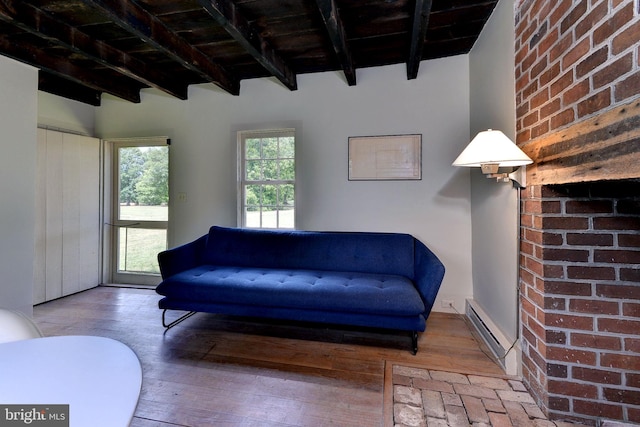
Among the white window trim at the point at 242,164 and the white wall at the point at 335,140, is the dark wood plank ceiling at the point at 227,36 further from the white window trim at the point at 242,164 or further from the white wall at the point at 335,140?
the white window trim at the point at 242,164

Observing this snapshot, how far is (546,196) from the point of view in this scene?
1.44 m

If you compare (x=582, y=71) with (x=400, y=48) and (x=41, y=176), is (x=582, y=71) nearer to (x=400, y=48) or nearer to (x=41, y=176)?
(x=400, y=48)

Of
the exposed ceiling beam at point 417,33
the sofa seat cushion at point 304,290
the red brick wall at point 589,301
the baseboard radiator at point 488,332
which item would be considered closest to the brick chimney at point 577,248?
the red brick wall at point 589,301

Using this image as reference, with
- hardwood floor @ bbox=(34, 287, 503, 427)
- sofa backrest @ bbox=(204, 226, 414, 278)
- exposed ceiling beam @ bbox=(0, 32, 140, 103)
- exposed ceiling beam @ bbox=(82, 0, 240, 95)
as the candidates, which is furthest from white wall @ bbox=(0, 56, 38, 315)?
sofa backrest @ bbox=(204, 226, 414, 278)

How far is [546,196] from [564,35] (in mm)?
768

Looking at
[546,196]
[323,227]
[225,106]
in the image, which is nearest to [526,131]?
[546,196]

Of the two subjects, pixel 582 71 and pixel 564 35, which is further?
pixel 564 35

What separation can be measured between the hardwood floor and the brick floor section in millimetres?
100

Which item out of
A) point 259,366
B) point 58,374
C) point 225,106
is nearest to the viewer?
point 58,374

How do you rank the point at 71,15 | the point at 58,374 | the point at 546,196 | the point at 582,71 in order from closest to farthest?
the point at 58,374 < the point at 582,71 < the point at 546,196 < the point at 71,15

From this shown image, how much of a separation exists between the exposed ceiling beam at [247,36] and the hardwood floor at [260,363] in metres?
2.36

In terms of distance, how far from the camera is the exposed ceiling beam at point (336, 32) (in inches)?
72.6

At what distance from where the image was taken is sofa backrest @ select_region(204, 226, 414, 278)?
8.52ft

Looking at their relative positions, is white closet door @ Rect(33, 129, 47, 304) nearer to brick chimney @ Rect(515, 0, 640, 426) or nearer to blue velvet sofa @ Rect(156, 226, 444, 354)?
blue velvet sofa @ Rect(156, 226, 444, 354)
